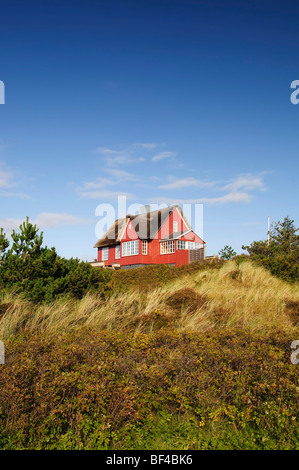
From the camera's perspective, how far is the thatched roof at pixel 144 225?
35.6 meters

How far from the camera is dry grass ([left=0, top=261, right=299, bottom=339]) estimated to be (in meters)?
7.98

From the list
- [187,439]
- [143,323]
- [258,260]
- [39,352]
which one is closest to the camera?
[187,439]

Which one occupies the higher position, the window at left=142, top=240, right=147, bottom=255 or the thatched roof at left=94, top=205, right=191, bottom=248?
the thatched roof at left=94, top=205, right=191, bottom=248

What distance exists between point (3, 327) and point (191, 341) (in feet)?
13.3

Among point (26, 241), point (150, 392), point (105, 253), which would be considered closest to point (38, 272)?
point (26, 241)

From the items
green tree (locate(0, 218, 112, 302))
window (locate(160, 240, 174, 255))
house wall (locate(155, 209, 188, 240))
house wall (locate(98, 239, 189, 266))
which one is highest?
house wall (locate(155, 209, 188, 240))

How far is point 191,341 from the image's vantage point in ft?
19.2

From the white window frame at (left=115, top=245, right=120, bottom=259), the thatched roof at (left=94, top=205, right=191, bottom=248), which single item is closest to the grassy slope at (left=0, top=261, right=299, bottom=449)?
the thatched roof at (left=94, top=205, right=191, bottom=248)

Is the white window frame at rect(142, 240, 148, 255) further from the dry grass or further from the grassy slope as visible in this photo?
the grassy slope

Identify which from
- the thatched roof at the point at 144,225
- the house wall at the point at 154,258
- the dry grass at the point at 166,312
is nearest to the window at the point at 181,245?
the house wall at the point at 154,258

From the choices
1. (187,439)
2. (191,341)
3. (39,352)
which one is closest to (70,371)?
(39,352)

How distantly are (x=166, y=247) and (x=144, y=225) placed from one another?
11.9 ft

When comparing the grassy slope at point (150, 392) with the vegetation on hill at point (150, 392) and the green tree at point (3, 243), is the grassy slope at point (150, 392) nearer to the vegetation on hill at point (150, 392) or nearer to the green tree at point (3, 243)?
the vegetation on hill at point (150, 392)
